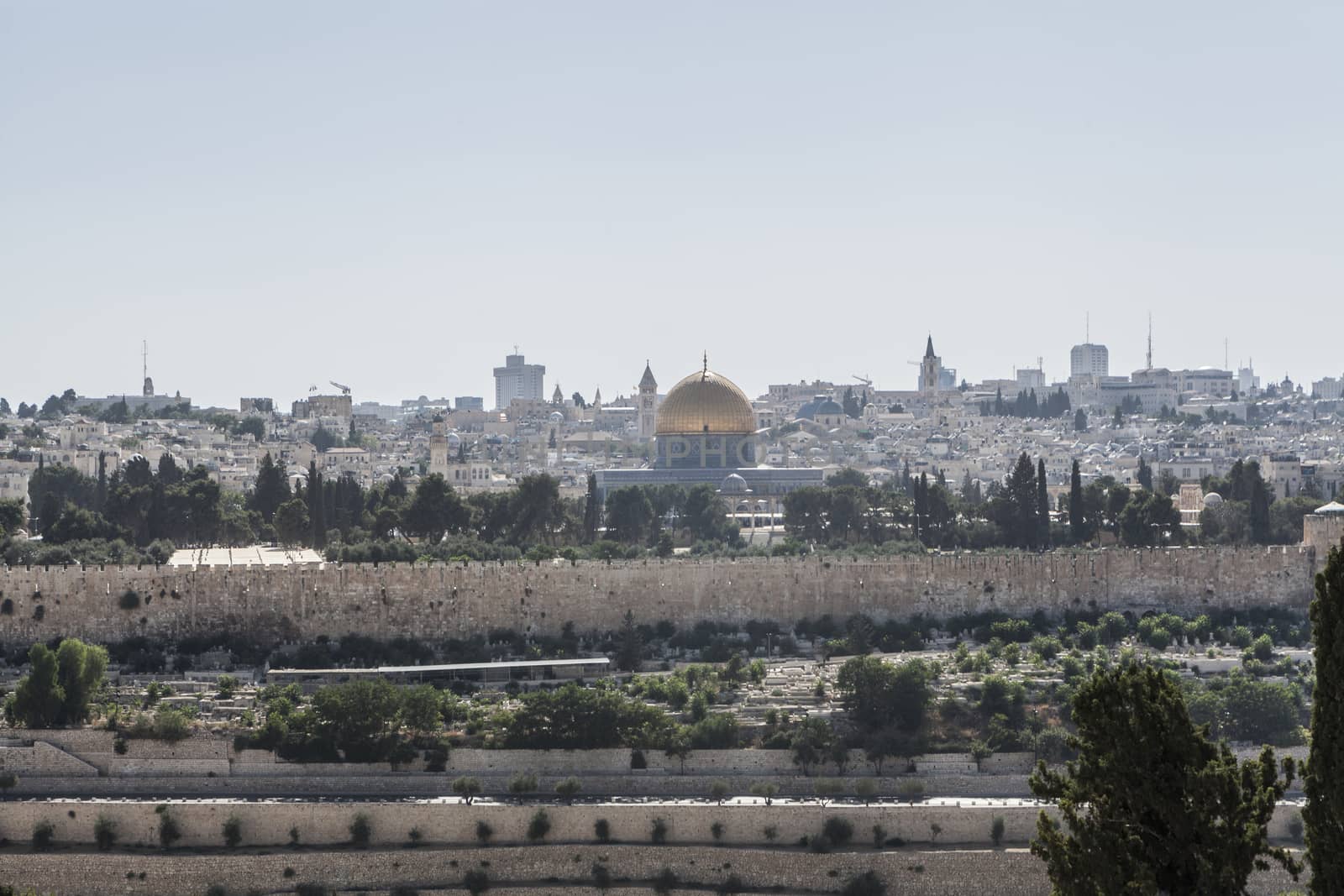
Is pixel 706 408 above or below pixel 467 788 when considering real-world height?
above

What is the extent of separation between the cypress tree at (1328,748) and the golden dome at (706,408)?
220 ft

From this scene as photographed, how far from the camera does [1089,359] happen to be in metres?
191

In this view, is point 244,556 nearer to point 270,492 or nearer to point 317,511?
point 317,511

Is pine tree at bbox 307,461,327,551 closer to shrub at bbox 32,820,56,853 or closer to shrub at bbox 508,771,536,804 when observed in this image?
shrub at bbox 508,771,536,804

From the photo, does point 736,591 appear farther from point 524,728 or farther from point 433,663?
point 524,728

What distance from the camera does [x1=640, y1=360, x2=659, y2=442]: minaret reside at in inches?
4756

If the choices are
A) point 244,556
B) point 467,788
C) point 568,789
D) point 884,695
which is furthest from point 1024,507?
point 467,788

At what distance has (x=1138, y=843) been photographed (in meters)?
17.1

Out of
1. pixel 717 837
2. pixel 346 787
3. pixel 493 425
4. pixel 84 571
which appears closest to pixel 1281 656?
pixel 717 837

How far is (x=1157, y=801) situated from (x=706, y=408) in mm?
67460

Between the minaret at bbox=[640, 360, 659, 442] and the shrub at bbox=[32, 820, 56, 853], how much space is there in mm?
85462

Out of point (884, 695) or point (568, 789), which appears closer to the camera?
point (568, 789)

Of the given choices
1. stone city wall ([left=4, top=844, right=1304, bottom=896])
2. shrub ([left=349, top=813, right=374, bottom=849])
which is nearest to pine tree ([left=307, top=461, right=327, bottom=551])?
shrub ([left=349, top=813, right=374, bottom=849])

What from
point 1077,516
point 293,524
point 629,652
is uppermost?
point 1077,516
